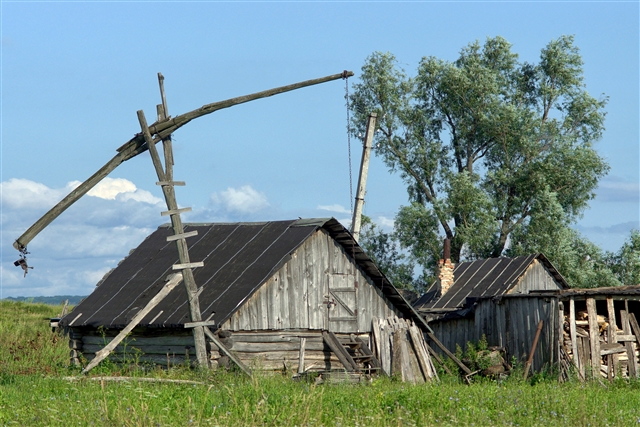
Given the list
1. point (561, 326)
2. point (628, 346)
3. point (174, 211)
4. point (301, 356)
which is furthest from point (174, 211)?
point (628, 346)

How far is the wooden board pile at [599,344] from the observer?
70.0 ft

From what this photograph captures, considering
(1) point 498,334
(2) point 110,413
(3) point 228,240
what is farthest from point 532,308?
(2) point 110,413

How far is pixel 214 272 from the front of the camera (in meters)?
21.1

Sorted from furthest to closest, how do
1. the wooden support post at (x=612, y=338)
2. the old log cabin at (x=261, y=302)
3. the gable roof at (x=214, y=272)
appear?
the wooden support post at (x=612, y=338) < the gable roof at (x=214, y=272) < the old log cabin at (x=261, y=302)

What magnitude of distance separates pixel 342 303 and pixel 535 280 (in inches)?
451

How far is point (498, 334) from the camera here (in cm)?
2423

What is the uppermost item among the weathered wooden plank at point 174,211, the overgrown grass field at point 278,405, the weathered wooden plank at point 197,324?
the weathered wooden plank at point 174,211

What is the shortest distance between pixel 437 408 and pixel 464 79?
2698cm

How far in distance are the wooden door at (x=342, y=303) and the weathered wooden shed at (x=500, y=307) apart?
4.66 metres

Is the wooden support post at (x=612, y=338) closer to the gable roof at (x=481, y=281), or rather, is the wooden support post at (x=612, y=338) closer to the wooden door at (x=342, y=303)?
the gable roof at (x=481, y=281)

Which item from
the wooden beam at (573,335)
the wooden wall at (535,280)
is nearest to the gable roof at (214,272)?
the wooden beam at (573,335)

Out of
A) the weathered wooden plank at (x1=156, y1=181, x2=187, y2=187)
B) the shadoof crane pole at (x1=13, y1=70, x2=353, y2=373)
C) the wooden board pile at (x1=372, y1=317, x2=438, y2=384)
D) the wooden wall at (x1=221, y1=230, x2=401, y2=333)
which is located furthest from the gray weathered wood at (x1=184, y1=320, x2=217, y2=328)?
the wooden board pile at (x1=372, y1=317, x2=438, y2=384)

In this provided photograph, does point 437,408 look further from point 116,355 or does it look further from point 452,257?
point 452,257

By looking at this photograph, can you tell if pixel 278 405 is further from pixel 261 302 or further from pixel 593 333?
pixel 593 333
